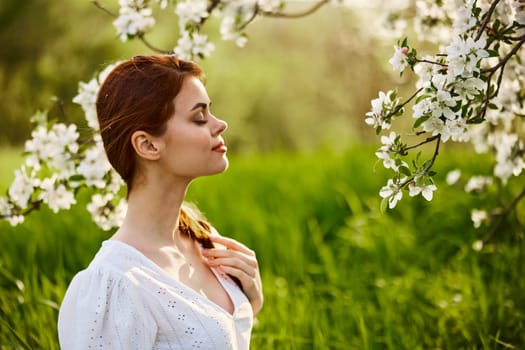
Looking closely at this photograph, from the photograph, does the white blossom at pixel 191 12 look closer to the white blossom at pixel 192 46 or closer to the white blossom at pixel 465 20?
the white blossom at pixel 192 46

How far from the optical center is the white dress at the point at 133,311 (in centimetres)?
172

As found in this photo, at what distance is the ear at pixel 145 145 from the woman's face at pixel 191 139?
2 centimetres

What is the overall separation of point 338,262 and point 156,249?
2.55 metres

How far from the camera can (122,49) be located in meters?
12.9

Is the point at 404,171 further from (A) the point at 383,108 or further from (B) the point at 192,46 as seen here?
(B) the point at 192,46

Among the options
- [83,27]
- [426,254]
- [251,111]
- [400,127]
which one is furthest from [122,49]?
[426,254]

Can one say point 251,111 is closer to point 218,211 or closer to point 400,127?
point 400,127

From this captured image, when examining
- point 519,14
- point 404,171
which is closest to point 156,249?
point 404,171

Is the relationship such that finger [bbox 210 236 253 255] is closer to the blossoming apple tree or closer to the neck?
the neck

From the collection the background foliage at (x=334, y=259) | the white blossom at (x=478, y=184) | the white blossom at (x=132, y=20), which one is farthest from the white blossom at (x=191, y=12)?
the white blossom at (x=478, y=184)

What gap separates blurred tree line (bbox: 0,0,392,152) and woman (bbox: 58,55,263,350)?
8.73 metres

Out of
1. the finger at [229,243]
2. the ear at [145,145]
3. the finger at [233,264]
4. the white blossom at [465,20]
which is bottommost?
the finger at [233,264]

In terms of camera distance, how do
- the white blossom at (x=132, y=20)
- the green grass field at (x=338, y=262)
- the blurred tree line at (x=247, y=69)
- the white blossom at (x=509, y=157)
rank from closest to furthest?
the white blossom at (x=132, y=20) < the white blossom at (x=509, y=157) < the green grass field at (x=338, y=262) < the blurred tree line at (x=247, y=69)

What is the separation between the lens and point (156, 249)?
1.89 meters
